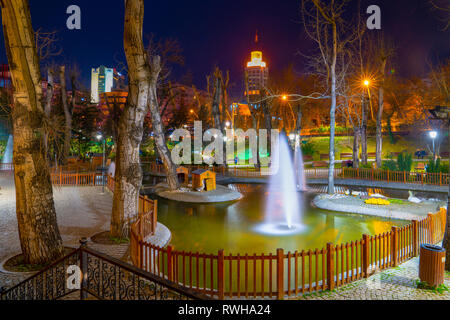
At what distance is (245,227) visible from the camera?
12641 mm

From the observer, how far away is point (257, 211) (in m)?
15.7

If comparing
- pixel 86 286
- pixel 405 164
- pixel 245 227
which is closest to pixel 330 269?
pixel 86 286

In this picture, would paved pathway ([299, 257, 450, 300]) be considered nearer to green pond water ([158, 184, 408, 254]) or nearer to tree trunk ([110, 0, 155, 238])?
green pond water ([158, 184, 408, 254])

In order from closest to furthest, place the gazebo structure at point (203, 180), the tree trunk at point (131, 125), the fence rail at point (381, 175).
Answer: the tree trunk at point (131, 125)
the gazebo structure at point (203, 180)
the fence rail at point (381, 175)

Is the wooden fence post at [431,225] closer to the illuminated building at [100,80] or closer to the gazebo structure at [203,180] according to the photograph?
the gazebo structure at [203,180]

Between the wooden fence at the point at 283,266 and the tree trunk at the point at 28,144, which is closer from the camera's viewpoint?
the wooden fence at the point at 283,266

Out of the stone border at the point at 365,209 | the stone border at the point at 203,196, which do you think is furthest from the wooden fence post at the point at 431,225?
the stone border at the point at 203,196

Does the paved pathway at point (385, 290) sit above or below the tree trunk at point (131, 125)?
below

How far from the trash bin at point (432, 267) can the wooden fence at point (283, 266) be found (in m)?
0.90

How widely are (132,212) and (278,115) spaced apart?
46.1 meters

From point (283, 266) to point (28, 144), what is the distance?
5.95 m

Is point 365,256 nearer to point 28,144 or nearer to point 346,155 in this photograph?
point 28,144

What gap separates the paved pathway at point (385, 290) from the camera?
616 centimetres
